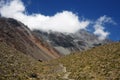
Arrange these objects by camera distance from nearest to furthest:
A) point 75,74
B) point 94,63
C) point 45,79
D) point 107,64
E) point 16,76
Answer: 1. point 16,76
2. point 45,79
3. point 75,74
4. point 107,64
5. point 94,63

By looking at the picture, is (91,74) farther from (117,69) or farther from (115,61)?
(115,61)

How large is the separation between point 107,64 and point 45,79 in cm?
1281

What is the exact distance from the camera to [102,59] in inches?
2174

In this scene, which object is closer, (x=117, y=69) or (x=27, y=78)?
(x=27, y=78)

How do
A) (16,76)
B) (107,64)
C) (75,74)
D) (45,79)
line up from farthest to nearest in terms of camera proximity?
(107,64), (75,74), (45,79), (16,76)

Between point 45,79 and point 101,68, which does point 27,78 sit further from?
point 101,68

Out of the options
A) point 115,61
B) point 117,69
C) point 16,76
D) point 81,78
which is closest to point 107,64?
point 115,61

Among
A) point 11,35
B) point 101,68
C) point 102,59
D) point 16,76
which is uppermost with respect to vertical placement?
point 11,35

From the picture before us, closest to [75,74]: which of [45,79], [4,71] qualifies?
[45,79]

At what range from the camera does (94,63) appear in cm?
5250

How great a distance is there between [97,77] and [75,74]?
5.04m

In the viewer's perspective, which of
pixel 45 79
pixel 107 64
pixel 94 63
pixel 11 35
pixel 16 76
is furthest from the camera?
pixel 11 35

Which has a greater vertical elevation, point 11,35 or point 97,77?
point 11,35

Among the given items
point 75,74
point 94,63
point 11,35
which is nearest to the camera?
point 75,74
